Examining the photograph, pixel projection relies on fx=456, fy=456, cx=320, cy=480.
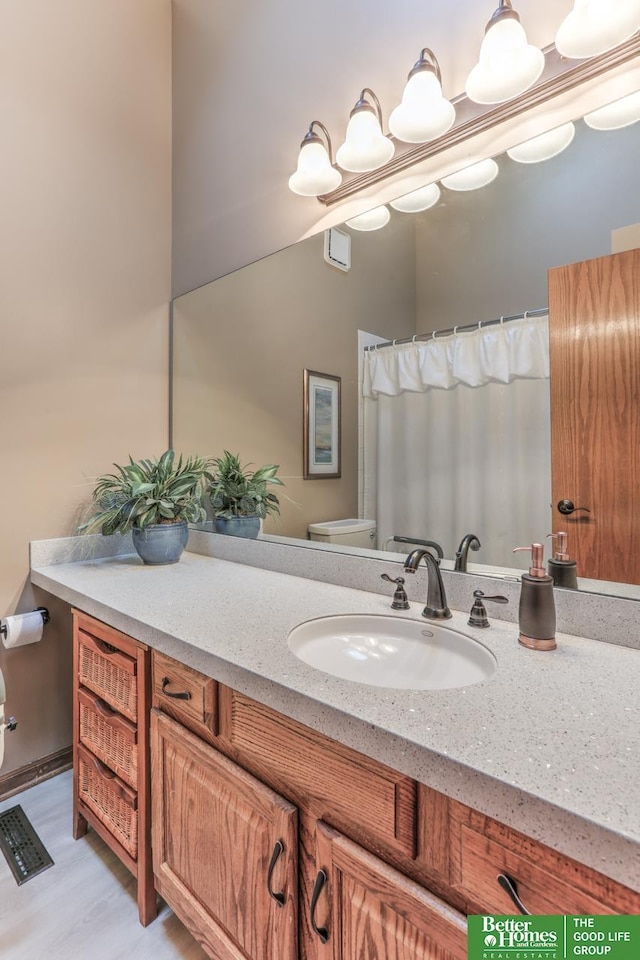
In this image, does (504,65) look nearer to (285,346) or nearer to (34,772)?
(285,346)

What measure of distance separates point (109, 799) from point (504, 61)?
2.13 meters

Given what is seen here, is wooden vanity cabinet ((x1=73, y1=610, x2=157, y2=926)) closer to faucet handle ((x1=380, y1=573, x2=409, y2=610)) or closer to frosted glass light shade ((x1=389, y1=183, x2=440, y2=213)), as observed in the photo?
faucet handle ((x1=380, y1=573, x2=409, y2=610))

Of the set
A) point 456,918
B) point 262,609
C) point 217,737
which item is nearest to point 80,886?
point 217,737

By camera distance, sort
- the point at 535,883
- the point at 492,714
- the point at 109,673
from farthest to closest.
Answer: the point at 109,673 → the point at 492,714 → the point at 535,883

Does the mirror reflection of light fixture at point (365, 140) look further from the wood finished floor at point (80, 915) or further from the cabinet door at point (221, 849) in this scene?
the wood finished floor at point (80, 915)

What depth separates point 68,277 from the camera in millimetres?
1776

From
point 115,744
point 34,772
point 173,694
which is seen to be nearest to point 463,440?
point 173,694

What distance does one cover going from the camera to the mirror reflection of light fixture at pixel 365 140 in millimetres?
1321

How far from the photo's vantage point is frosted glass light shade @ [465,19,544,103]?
1.04 m

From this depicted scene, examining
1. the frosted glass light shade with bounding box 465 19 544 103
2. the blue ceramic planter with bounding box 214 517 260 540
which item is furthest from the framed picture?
the frosted glass light shade with bounding box 465 19 544 103

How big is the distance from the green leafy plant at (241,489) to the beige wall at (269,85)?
2.70 ft

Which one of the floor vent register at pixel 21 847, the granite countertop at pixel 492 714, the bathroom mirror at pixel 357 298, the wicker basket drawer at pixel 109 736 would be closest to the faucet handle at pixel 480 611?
the granite countertop at pixel 492 714

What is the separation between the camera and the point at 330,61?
59.0 inches

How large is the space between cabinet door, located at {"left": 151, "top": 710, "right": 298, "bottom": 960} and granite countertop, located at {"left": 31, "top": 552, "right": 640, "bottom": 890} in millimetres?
207
